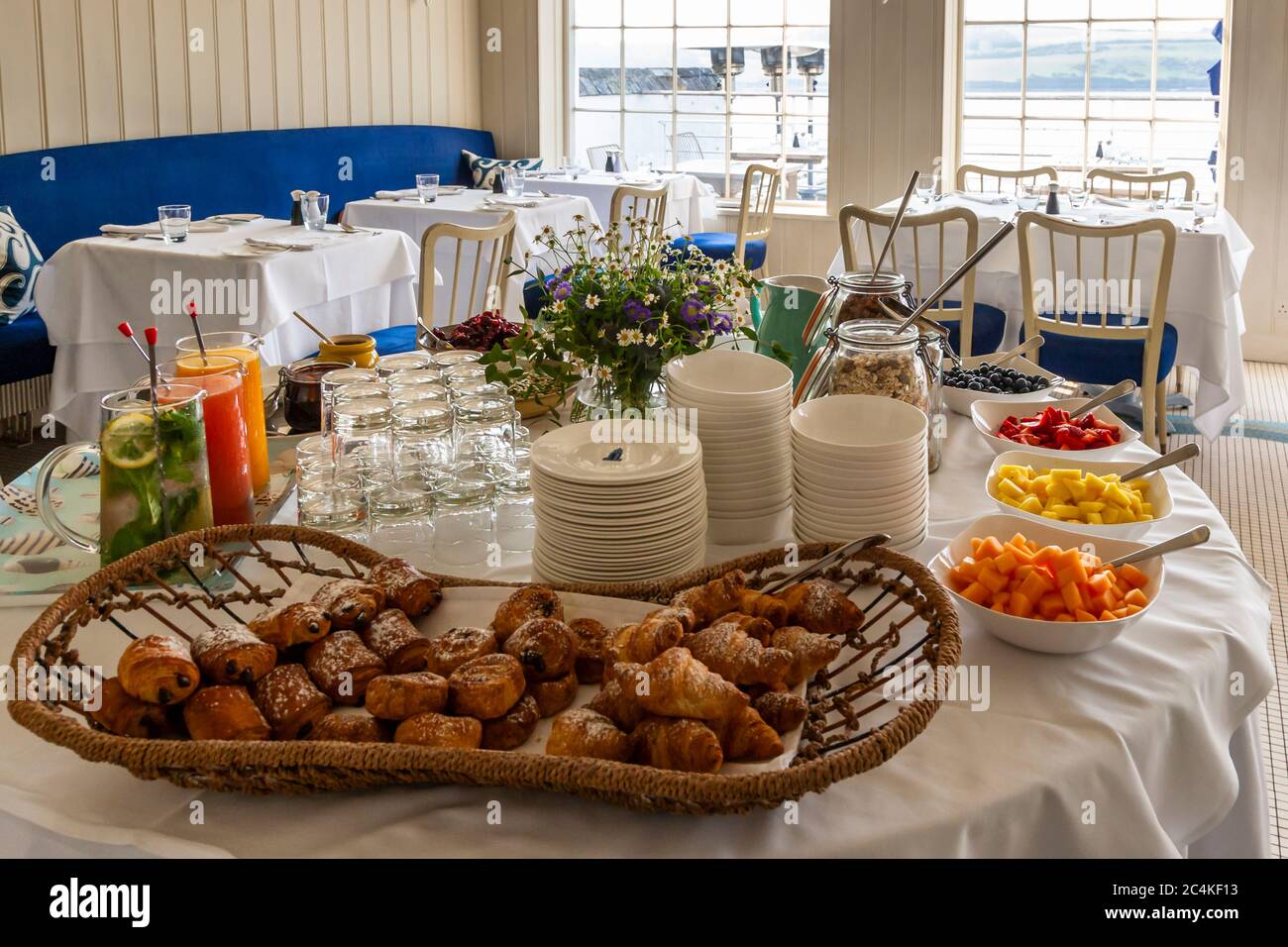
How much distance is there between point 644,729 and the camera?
2.72ft

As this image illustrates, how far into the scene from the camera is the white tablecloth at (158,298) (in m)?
3.48

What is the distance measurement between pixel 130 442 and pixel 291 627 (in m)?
0.34

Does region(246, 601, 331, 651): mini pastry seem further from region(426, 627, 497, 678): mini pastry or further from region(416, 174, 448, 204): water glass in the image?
region(416, 174, 448, 204): water glass

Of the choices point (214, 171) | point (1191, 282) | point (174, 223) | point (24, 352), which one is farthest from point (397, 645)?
point (214, 171)

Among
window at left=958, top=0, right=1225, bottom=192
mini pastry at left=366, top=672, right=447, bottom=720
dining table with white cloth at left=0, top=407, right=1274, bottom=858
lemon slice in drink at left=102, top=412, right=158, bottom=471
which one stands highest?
window at left=958, top=0, right=1225, bottom=192

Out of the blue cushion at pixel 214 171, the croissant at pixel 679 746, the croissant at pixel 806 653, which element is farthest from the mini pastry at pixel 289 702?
the blue cushion at pixel 214 171

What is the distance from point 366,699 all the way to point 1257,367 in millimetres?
5739

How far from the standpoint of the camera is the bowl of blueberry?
1.75 metres

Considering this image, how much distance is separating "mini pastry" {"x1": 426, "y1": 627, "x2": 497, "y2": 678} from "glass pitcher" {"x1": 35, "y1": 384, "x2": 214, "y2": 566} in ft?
1.27

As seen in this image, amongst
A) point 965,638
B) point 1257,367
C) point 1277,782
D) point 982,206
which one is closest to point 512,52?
point 982,206

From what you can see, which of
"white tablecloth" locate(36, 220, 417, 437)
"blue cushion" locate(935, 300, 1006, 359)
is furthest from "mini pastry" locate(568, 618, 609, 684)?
"blue cushion" locate(935, 300, 1006, 359)

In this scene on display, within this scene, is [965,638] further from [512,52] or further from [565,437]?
[512,52]

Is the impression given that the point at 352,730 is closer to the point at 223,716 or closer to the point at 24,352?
the point at 223,716
